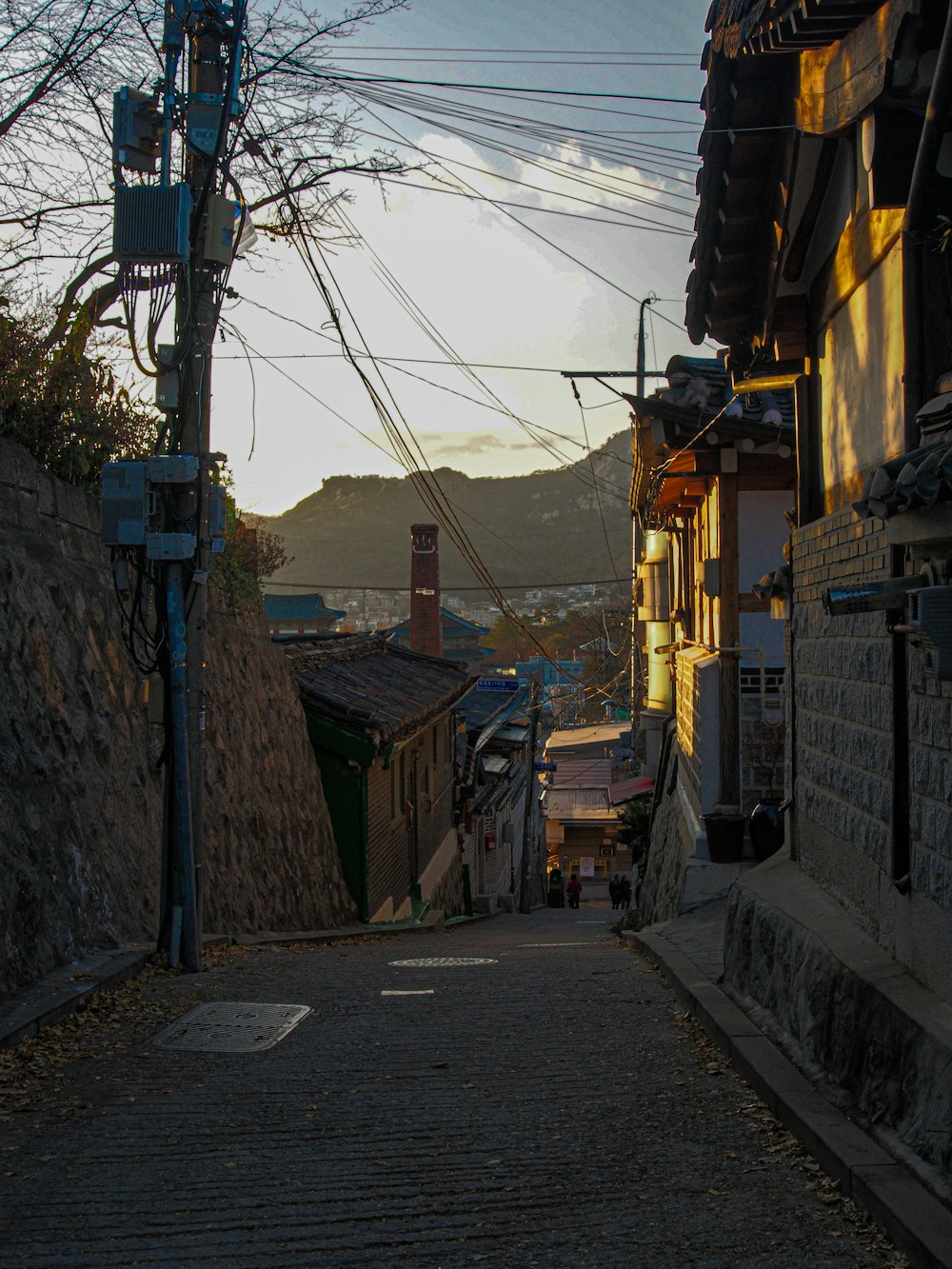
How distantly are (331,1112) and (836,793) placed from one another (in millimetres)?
3588

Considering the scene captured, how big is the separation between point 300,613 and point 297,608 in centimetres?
37

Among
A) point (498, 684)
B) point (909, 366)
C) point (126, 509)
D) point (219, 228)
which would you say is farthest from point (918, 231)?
point (498, 684)

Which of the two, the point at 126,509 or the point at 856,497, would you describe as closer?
the point at 856,497

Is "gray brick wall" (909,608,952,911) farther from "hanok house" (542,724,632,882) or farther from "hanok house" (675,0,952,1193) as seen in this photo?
"hanok house" (542,724,632,882)

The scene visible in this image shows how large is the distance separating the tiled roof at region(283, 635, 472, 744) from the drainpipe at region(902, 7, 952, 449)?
35.3 feet

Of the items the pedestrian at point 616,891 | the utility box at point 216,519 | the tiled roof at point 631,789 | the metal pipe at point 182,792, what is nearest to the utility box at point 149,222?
the utility box at point 216,519

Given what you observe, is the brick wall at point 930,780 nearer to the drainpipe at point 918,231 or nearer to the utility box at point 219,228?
the drainpipe at point 918,231

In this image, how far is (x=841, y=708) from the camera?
7184 mm

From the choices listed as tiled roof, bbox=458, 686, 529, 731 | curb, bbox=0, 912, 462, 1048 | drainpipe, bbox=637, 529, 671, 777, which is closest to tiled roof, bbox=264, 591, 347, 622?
tiled roof, bbox=458, 686, 529, 731

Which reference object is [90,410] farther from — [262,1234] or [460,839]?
[460,839]

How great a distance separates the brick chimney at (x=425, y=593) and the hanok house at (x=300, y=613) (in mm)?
12071

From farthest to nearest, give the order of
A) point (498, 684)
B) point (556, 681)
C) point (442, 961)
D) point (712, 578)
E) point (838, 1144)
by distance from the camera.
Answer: point (556, 681)
point (498, 684)
point (712, 578)
point (442, 961)
point (838, 1144)

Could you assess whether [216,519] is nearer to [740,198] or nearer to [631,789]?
[740,198]

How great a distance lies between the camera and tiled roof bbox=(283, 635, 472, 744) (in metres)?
16.7
